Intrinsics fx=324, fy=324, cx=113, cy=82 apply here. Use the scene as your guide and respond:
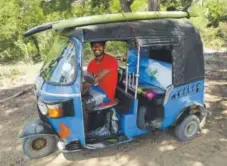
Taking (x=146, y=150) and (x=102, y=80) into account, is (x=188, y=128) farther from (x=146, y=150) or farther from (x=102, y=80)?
(x=102, y=80)

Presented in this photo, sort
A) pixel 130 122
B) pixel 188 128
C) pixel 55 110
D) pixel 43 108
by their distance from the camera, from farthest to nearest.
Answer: pixel 188 128, pixel 130 122, pixel 43 108, pixel 55 110

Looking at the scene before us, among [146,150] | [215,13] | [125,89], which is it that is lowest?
[215,13]

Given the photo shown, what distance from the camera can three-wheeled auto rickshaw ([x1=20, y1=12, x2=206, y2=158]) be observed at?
4383 mm

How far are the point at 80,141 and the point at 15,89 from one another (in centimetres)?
458

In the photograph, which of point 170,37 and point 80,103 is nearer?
point 80,103

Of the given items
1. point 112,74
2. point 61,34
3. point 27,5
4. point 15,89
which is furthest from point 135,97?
point 27,5

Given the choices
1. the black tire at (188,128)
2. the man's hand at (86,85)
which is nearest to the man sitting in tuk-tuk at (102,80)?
the man's hand at (86,85)

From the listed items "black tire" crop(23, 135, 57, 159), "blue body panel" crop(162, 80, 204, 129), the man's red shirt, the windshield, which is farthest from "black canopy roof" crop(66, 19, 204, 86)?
"black tire" crop(23, 135, 57, 159)

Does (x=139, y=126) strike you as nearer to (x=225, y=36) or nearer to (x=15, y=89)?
(x=15, y=89)

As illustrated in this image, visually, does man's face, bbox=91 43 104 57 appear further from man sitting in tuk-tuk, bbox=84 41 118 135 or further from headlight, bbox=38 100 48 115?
headlight, bbox=38 100 48 115

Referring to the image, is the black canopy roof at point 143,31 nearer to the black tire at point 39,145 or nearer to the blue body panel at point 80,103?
the blue body panel at point 80,103

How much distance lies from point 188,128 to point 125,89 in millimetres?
1260

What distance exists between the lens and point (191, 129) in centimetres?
544

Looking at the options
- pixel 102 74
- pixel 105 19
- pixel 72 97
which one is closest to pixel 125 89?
pixel 102 74
